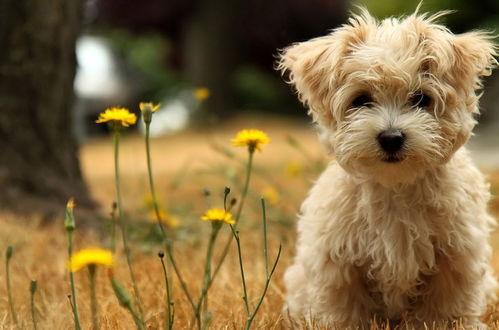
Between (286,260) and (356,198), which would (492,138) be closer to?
(286,260)

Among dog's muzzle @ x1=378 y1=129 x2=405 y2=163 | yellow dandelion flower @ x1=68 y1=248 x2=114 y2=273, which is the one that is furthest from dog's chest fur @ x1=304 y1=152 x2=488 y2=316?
yellow dandelion flower @ x1=68 y1=248 x2=114 y2=273

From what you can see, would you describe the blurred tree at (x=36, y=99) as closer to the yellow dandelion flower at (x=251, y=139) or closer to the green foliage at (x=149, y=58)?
the yellow dandelion flower at (x=251, y=139)

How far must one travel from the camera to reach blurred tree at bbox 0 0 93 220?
483cm

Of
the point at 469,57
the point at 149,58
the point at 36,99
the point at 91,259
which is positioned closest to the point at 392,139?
the point at 469,57

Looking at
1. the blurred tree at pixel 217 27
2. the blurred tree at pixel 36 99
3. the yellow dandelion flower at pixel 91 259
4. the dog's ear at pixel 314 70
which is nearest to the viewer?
the yellow dandelion flower at pixel 91 259

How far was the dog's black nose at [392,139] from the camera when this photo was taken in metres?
2.86

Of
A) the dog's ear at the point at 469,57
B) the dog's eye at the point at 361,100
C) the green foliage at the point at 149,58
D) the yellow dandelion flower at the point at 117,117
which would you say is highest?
the green foliage at the point at 149,58

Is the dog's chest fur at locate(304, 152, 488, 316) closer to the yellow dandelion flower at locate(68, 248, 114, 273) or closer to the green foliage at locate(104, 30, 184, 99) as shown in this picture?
the yellow dandelion flower at locate(68, 248, 114, 273)

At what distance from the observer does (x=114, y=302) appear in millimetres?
3211

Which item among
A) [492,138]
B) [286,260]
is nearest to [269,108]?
[492,138]

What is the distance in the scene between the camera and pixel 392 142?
2.86 meters

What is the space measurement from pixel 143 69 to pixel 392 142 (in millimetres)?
18428

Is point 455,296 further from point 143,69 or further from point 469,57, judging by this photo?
point 143,69

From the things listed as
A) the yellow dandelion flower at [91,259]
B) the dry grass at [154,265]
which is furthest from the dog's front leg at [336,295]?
the yellow dandelion flower at [91,259]
